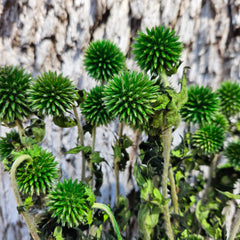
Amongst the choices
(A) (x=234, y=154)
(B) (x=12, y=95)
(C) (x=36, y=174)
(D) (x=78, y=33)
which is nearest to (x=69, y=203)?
(C) (x=36, y=174)

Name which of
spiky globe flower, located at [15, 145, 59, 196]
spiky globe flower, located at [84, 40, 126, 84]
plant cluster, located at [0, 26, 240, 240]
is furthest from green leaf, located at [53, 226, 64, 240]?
spiky globe flower, located at [84, 40, 126, 84]

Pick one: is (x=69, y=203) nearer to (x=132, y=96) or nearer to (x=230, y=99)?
(x=132, y=96)

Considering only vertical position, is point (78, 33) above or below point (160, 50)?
above

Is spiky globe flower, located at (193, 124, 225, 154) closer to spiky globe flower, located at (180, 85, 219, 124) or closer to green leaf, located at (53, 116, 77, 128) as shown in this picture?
spiky globe flower, located at (180, 85, 219, 124)

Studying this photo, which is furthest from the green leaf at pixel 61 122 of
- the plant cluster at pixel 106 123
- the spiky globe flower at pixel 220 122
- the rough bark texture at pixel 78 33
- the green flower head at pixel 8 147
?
the spiky globe flower at pixel 220 122

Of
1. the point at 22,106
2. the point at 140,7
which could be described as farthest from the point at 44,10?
the point at 22,106

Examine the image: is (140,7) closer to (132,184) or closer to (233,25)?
(233,25)
